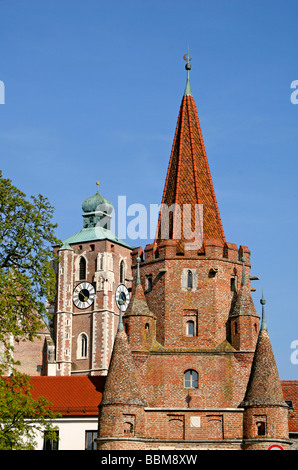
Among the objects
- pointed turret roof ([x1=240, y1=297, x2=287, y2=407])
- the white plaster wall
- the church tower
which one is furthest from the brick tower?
the church tower

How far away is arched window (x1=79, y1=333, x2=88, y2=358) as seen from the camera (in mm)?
100500

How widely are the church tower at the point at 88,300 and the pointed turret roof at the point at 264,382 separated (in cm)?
5180

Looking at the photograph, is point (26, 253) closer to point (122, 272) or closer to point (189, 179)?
point (189, 179)

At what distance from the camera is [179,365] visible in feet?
157

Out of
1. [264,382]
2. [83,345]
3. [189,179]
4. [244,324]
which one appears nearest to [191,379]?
[244,324]

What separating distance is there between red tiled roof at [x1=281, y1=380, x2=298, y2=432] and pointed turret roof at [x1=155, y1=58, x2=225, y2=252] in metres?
12.5

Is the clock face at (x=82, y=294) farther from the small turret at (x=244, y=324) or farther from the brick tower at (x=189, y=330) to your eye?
the small turret at (x=244, y=324)

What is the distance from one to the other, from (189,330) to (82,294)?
54.2 metres

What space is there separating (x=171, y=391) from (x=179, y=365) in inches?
54.5

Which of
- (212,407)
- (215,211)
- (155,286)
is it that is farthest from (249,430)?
(215,211)

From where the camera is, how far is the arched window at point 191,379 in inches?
1881

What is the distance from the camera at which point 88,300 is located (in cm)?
10194
